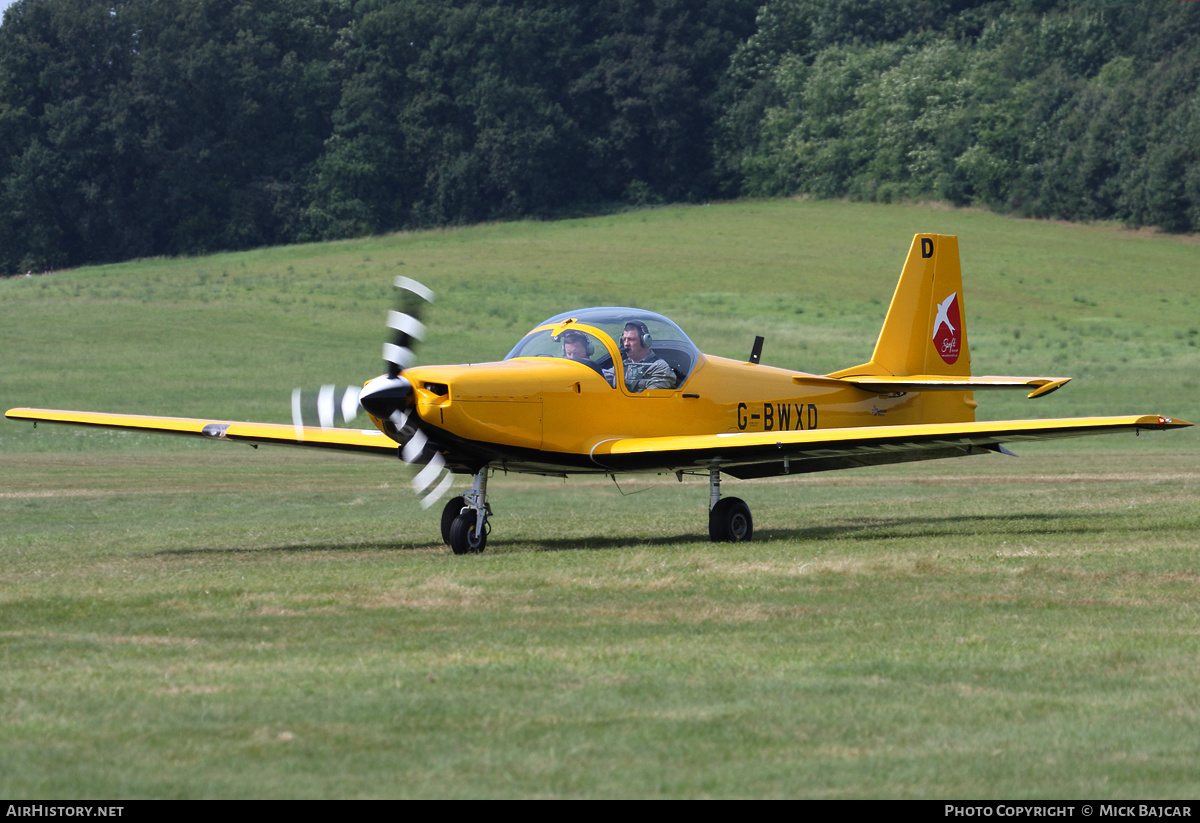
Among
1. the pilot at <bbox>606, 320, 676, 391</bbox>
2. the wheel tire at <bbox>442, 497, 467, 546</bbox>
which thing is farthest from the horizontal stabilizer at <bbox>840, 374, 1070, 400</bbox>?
the wheel tire at <bbox>442, 497, 467, 546</bbox>

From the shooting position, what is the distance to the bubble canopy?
15719 millimetres

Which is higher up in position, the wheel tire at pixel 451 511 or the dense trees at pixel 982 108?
the dense trees at pixel 982 108

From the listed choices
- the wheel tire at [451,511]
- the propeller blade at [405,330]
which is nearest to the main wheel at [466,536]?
the wheel tire at [451,511]

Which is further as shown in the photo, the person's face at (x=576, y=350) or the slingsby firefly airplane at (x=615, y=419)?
the person's face at (x=576, y=350)

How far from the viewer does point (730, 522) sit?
16.0 metres

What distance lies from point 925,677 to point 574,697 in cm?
199

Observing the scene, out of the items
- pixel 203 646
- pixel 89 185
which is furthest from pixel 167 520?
pixel 89 185

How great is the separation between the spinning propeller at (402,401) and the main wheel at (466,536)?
46 centimetres

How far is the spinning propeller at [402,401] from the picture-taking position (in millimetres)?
14070

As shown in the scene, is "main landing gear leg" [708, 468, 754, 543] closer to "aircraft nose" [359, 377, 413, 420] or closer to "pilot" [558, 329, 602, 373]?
"pilot" [558, 329, 602, 373]

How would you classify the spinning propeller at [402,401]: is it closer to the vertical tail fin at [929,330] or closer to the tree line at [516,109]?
the vertical tail fin at [929,330]

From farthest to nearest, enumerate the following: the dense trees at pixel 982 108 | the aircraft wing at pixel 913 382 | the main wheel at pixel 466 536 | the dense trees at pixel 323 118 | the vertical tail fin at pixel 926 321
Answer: the dense trees at pixel 323 118
the dense trees at pixel 982 108
the vertical tail fin at pixel 926 321
the aircraft wing at pixel 913 382
the main wheel at pixel 466 536

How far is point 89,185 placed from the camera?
89875 mm

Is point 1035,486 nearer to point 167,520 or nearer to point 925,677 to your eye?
point 167,520
